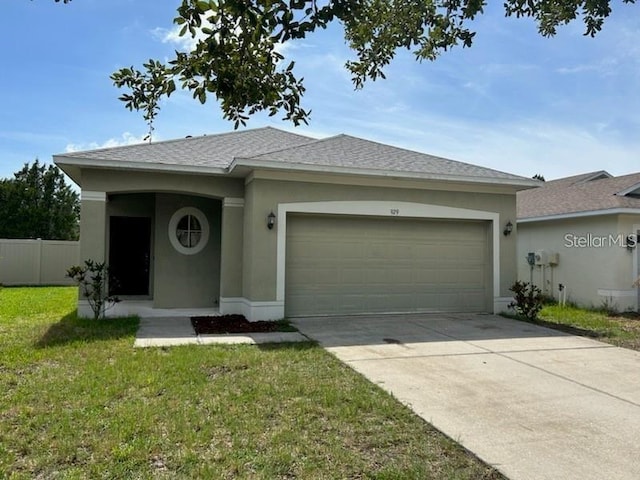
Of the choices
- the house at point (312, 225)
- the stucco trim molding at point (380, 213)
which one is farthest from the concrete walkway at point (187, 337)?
the stucco trim molding at point (380, 213)

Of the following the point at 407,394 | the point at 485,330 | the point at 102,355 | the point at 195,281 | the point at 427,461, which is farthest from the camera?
the point at 195,281

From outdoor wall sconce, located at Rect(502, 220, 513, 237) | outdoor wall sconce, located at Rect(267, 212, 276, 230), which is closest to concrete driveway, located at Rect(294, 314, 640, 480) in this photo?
outdoor wall sconce, located at Rect(267, 212, 276, 230)

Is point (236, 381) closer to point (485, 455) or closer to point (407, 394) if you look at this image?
point (407, 394)

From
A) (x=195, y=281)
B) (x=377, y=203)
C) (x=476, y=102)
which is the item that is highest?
(x=476, y=102)

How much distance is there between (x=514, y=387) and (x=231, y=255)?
6.60m

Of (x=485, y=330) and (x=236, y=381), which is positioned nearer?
(x=236, y=381)

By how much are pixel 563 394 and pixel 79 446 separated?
183 inches

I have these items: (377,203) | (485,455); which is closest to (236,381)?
(485,455)

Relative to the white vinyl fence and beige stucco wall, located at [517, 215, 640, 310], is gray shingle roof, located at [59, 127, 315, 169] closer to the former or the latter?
beige stucco wall, located at [517, 215, 640, 310]

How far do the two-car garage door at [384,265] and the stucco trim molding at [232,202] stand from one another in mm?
1223

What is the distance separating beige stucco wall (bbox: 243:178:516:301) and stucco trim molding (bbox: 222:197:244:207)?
0.37 metres

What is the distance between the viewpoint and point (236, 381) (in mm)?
5367

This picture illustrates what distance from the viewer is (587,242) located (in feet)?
42.8

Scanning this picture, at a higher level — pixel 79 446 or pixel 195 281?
pixel 195 281
